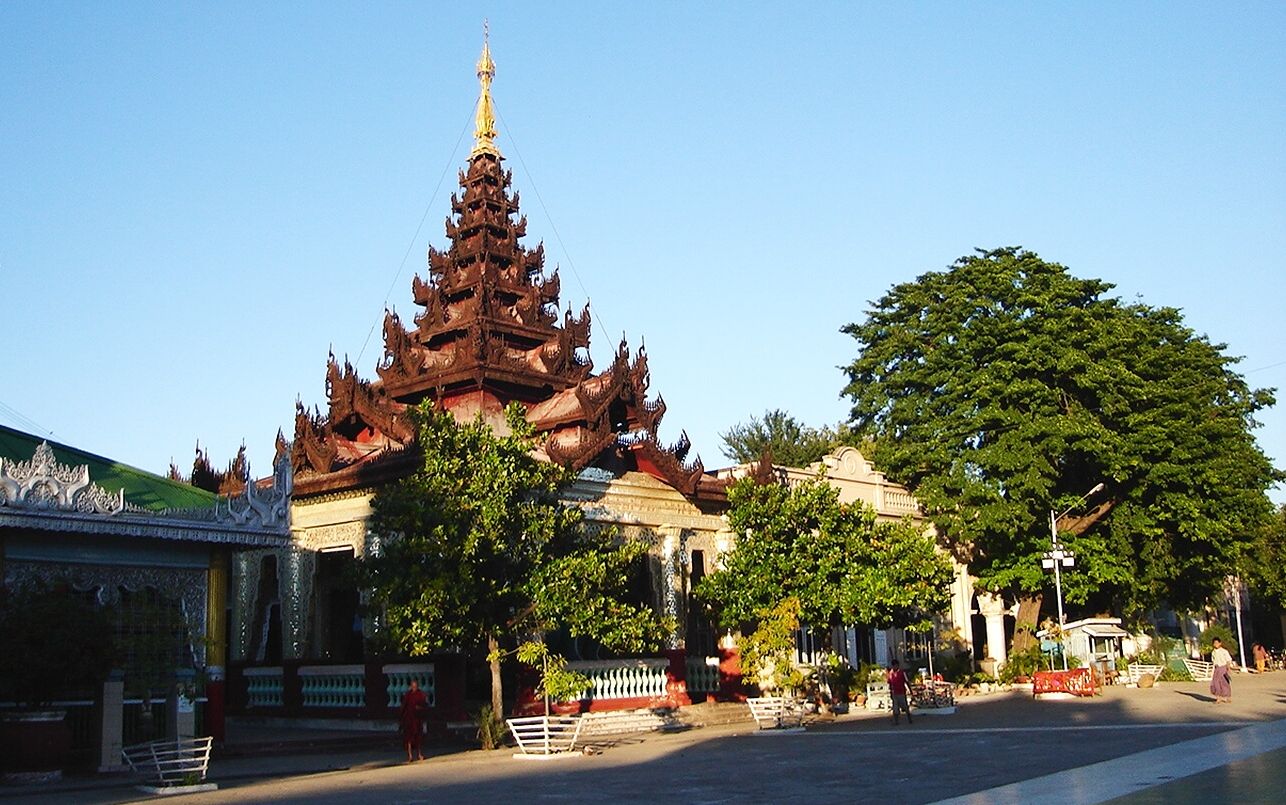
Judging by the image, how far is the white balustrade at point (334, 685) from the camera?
1116 inches

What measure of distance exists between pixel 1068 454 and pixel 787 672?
18.9 metres

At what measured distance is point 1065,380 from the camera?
4372 cm

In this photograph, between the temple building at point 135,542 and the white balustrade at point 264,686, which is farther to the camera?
the white balustrade at point 264,686

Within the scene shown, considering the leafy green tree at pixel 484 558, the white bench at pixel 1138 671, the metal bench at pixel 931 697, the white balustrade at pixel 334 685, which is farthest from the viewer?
the white bench at pixel 1138 671

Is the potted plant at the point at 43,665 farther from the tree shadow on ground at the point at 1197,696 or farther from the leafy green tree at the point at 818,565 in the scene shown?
the tree shadow on ground at the point at 1197,696

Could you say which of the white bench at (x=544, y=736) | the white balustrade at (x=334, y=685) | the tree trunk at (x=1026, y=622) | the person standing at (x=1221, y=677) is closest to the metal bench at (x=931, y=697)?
the person standing at (x=1221, y=677)

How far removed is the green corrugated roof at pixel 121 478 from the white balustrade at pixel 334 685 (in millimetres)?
5487

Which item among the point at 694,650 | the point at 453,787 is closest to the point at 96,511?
the point at 453,787

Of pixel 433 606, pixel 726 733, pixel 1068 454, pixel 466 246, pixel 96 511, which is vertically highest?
pixel 466 246

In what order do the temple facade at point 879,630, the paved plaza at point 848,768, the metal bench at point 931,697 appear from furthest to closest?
the temple facade at point 879,630 → the metal bench at point 931,697 → the paved plaza at point 848,768

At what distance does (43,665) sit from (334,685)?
10896 millimetres

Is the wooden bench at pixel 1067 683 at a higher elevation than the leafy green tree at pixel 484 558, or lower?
lower

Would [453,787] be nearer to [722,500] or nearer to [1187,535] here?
[722,500]

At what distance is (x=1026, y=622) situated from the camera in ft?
146
